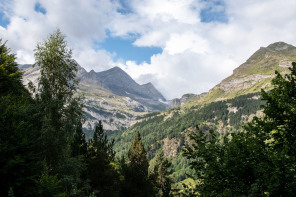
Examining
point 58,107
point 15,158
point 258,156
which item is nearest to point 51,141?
point 58,107

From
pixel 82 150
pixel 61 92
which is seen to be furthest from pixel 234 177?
pixel 82 150

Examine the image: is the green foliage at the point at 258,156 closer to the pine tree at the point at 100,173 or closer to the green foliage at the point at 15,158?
the green foliage at the point at 15,158

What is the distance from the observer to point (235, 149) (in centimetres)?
1096

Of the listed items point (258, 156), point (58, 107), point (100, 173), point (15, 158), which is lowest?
point (100, 173)

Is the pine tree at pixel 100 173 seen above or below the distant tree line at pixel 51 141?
below

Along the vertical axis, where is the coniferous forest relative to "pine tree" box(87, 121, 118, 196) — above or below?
above

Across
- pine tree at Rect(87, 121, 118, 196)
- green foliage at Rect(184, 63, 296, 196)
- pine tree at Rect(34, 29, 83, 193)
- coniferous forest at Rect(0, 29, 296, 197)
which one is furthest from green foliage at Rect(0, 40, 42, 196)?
pine tree at Rect(87, 121, 118, 196)

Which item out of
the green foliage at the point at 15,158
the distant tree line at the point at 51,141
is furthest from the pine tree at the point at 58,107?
the green foliage at the point at 15,158

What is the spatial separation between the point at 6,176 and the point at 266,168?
16150mm

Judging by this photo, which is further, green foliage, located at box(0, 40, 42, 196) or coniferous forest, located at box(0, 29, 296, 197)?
green foliage, located at box(0, 40, 42, 196)

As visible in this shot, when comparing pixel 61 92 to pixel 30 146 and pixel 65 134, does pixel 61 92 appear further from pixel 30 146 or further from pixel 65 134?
pixel 30 146

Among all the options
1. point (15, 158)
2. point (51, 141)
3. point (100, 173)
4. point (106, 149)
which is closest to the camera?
point (15, 158)

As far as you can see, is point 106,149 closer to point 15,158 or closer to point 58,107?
point 58,107

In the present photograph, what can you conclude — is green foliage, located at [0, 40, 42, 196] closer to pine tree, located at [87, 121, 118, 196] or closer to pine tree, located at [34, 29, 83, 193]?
pine tree, located at [34, 29, 83, 193]
